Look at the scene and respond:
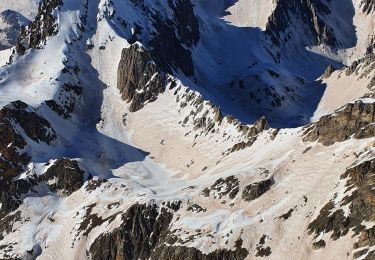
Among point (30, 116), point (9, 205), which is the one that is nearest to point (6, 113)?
point (30, 116)

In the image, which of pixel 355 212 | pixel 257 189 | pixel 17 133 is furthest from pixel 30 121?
pixel 355 212

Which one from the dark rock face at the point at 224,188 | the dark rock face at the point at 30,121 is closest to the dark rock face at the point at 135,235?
the dark rock face at the point at 224,188

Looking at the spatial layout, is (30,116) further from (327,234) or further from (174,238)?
(327,234)

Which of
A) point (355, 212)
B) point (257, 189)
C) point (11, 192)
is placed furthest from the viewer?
point (11, 192)

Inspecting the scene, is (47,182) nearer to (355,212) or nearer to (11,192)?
(11,192)

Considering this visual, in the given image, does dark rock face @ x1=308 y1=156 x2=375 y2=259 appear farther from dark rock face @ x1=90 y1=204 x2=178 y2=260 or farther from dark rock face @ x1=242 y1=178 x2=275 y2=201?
dark rock face @ x1=90 y1=204 x2=178 y2=260

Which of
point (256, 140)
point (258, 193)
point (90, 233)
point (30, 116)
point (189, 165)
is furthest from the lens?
point (30, 116)
